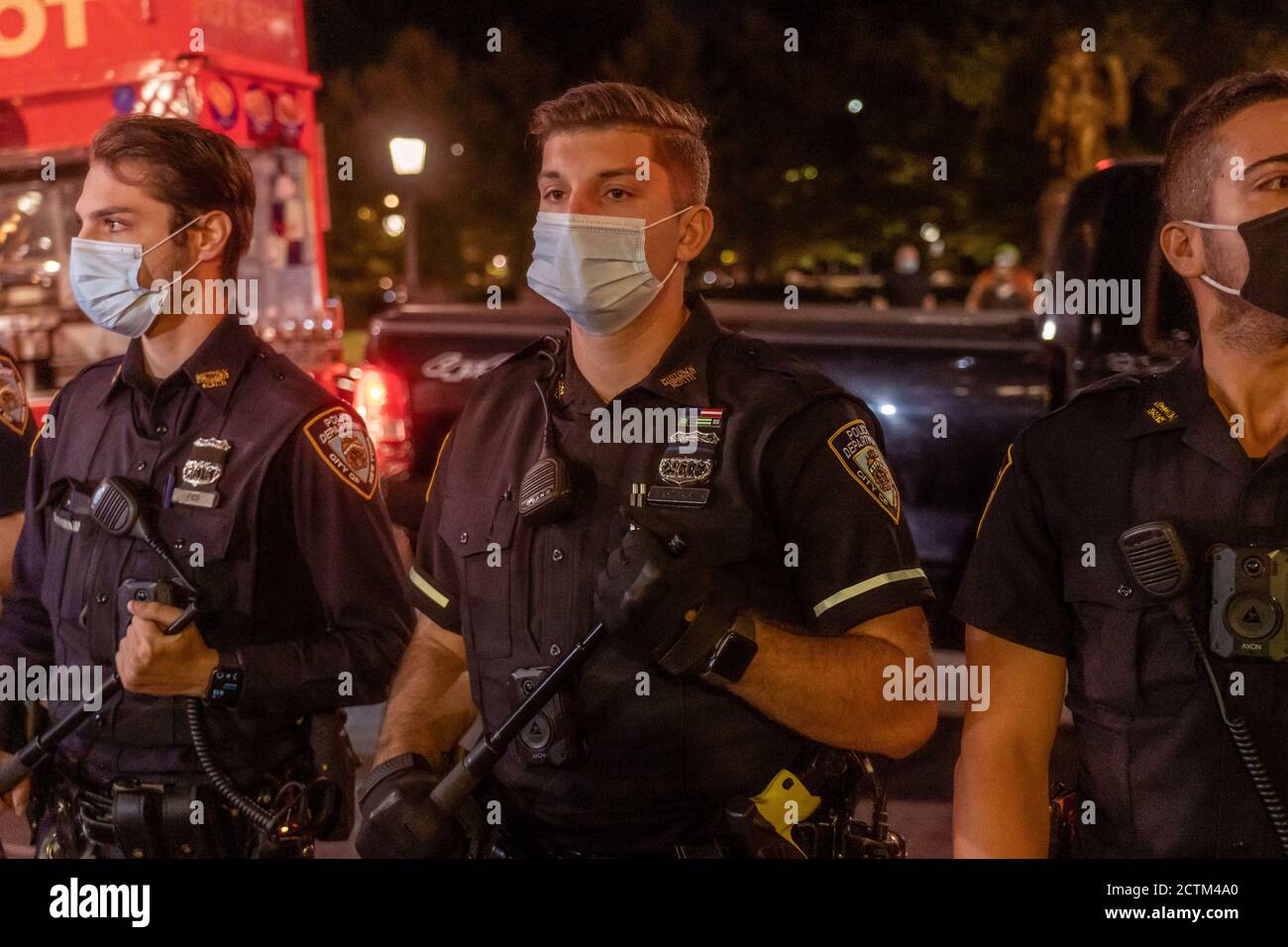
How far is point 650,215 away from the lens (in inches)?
96.9

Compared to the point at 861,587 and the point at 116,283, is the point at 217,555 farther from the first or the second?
the point at 861,587

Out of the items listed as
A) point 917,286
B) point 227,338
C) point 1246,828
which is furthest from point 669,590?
point 917,286

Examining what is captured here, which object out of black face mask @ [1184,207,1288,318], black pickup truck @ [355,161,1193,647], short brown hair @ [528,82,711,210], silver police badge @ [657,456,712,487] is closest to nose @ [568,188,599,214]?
short brown hair @ [528,82,711,210]

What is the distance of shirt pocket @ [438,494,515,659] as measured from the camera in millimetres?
2312

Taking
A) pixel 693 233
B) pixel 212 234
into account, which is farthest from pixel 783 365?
pixel 212 234

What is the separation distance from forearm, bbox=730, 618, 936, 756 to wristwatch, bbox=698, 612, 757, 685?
0.13ft

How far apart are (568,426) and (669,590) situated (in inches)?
22.1

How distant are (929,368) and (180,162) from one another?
2.90 metres

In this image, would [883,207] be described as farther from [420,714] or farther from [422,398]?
[420,714]

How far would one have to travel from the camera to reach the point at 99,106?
8477 millimetres

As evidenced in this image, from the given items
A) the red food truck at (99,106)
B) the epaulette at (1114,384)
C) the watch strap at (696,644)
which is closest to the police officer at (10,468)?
the watch strap at (696,644)

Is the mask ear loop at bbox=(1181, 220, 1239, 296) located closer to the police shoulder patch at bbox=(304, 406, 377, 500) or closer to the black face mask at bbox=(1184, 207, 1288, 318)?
the black face mask at bbox=(1184, 207, 1288, 318)
